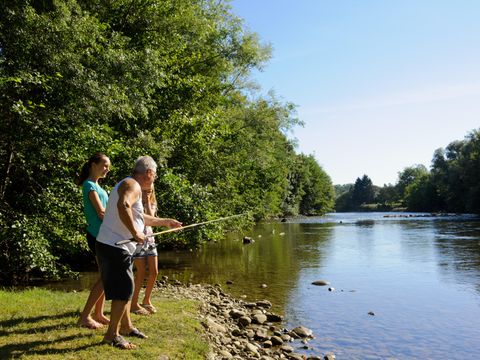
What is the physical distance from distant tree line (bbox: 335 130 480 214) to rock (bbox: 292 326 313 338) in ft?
233

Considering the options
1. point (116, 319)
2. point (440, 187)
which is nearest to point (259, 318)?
point (116, 319)

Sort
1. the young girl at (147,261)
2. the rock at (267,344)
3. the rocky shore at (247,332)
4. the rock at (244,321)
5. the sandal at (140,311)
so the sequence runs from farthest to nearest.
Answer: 1. the rock at (244,321)
2. the rock at (267,344)
3. the rocky shore at (247,332)
4. the sandal at (140,311)
5. the young girl at (147,261)

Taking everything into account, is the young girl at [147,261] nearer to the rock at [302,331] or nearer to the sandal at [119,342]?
the sandal at [119,342]

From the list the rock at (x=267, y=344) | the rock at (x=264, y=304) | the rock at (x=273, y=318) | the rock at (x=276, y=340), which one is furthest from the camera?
the rock at (x=264, y=304)

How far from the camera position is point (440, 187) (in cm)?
8744

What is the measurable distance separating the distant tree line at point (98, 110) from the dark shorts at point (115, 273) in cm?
512

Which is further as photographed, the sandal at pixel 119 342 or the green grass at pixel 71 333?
the sandal at pixel 119 342

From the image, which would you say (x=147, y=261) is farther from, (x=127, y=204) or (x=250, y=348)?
(x=250, y=348)

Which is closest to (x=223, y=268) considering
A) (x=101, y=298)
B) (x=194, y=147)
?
(x=194, y=147)

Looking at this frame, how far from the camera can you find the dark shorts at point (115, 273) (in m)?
4.96

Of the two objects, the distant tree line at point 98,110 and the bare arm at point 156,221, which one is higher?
the distant tree line at point 98,110

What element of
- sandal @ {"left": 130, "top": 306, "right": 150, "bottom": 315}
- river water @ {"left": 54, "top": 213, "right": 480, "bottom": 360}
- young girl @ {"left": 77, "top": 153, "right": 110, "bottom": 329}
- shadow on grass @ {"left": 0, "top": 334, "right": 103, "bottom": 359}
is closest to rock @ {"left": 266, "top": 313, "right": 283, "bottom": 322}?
river water @ {"left": 54, "top": 213, "right": 480, "bottom": 360}

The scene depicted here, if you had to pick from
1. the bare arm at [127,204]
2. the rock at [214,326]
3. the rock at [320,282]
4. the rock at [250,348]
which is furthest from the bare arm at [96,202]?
the rock at [320,282]

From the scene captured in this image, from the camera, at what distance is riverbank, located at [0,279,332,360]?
5.07 meters
